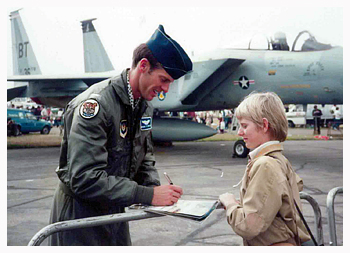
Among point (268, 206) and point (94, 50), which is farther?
point (94, 50)

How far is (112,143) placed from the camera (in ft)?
5.74

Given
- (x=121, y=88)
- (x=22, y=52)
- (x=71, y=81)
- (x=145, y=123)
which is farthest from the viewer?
(x=22, y=52)

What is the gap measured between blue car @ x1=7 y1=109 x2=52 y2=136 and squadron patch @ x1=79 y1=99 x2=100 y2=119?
1904 centimetres

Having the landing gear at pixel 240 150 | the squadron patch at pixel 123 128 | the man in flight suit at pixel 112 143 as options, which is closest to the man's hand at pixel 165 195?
the man in flight suit at pixel 112 143

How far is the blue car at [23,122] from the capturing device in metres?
19.3

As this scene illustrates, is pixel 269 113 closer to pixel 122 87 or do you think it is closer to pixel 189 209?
pixel 189 209

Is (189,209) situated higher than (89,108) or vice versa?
(89,108)

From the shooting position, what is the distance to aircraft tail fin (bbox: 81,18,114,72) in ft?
57.7

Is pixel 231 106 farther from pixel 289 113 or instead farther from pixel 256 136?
pixel 289 113

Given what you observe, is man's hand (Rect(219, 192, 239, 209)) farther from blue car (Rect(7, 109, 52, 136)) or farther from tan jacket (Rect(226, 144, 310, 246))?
blue car (Rect(7, 109, 52, 136))

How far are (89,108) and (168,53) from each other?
1.42ft

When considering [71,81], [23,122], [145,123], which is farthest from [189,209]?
[23,122]

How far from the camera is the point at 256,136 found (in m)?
1.63

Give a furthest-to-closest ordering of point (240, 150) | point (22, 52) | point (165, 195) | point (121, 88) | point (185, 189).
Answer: point (22, 52) → point (240, 150) → point (185, 189) → point (121, 88) → point (165, 195)
